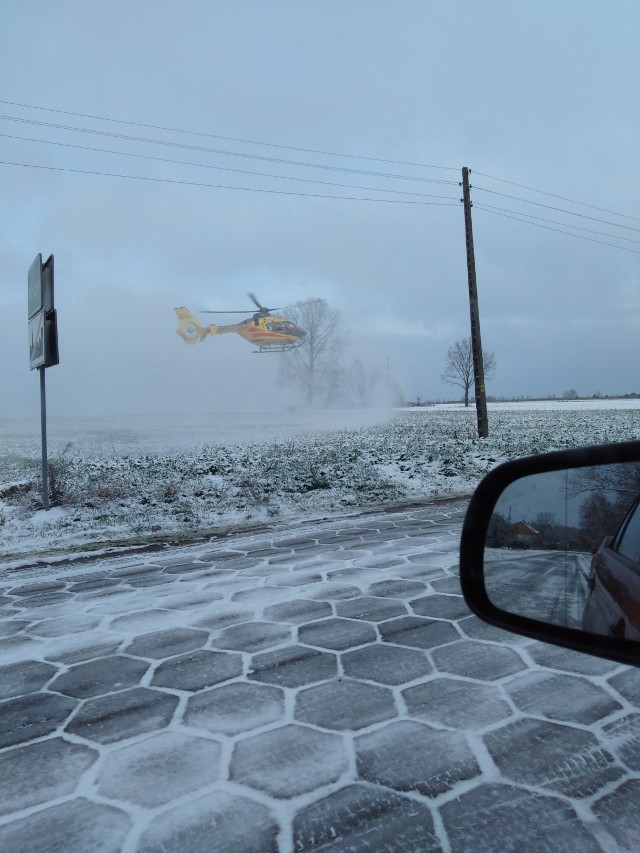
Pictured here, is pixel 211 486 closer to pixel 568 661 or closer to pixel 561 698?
pixel 568 661

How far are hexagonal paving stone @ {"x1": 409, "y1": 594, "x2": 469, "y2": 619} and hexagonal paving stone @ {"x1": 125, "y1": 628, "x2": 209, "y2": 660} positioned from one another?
4.73ft

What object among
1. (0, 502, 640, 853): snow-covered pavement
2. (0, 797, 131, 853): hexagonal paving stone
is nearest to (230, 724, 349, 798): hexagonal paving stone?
(0, 502, 640, 853): snow-covered pavement

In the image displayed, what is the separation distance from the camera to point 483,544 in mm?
1643

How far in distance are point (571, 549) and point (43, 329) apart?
317 inches

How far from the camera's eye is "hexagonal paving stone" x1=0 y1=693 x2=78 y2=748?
2279mm

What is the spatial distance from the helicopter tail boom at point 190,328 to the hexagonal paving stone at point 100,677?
3328cm

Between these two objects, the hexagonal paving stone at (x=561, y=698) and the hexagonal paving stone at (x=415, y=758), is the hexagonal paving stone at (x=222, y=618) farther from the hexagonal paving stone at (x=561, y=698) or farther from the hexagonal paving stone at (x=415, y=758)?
the hexagonal paving stone at (x=561, y=698)

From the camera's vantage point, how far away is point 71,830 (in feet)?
5.61

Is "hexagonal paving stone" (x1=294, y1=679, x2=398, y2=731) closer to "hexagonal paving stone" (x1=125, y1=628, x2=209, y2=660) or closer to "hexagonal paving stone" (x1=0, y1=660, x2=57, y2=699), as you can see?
"hexagonal paving stone" (x1=125, y1=628, x2=209, y2=660)

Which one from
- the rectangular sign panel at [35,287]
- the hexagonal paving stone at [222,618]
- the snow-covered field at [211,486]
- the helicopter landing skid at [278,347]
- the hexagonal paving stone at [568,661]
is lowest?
the hexagonal paving stone at [568,661]

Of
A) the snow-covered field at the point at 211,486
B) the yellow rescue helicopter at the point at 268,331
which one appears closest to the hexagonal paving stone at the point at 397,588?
the snow-covered field at the point at 211,486

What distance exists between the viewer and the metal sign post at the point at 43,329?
764 centimetres

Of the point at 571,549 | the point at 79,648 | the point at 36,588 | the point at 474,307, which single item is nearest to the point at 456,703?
the point at 571,549

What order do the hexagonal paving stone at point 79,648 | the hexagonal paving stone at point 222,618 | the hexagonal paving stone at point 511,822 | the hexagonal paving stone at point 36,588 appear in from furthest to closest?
the hexagonal paving stone at point 36,588 < the hexagonal paving stone at point 222,618 < the hexagonal paving stone at point 79,648 < the hexagonal paving stone at point 511,822
